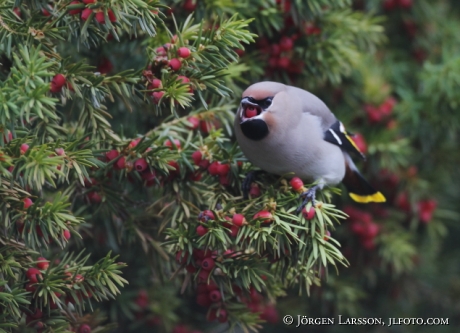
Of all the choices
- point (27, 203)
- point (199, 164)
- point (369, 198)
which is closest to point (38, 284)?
point (27, 203)

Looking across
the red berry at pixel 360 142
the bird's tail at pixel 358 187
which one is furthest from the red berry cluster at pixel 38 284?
the red berry at pixel 360 142

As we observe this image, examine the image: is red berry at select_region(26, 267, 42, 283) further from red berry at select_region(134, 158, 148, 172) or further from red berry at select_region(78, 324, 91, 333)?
red berry at select_region(134, 158, 148, 172)

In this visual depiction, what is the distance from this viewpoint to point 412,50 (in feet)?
13.1

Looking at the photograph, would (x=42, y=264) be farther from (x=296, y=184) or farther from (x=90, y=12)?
(x=296, y=184)

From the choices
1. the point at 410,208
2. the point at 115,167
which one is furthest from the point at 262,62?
the point at 410,208

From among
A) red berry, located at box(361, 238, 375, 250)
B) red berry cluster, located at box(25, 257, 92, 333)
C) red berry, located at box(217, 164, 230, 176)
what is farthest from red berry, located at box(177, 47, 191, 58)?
red berry, located at box(361, 238, 375, 250)

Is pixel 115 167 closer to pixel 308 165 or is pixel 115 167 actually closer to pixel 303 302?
pixel 308 165

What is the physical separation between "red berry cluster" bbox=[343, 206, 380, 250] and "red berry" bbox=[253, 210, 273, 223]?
57.1 inches

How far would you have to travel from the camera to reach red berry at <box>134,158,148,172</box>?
2207 millimetres

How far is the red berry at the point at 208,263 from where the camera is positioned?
7.07ft

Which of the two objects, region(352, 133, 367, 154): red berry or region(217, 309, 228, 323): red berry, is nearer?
region(217, 309, 228, 323): red berry

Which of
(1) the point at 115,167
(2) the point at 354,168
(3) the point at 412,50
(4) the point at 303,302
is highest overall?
(1) the point at 115,167

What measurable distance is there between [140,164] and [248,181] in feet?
1.72

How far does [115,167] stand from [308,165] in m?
0.95
